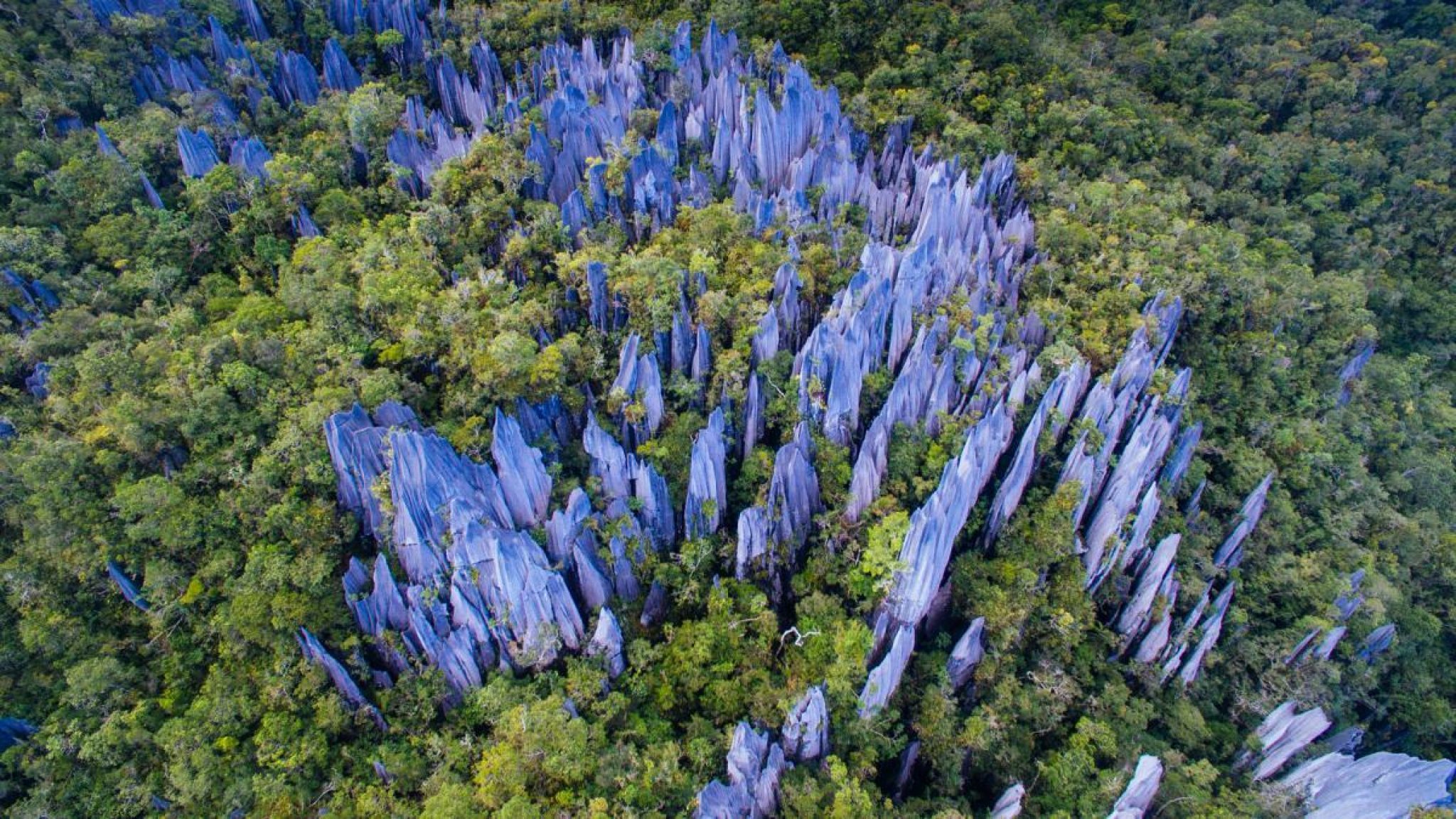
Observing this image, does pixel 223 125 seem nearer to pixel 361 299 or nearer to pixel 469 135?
pixel 469 135

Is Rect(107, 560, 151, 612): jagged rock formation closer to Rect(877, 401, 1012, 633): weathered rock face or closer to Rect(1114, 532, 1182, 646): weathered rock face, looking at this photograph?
Rect(877, 401, 1012, 633): weathered rock face

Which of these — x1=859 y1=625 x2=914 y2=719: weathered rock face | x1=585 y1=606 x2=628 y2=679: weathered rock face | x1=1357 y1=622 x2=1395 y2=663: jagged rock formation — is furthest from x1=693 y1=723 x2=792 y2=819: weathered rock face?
x1=1357 y1=622 x2=1395 y2=663: jagged rock formation

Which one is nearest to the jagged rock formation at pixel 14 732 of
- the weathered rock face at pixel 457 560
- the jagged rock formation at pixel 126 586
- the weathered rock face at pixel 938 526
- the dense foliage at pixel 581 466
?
the dense foliage at pixel 581 466

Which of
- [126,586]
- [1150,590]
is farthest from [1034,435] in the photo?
[126,586]

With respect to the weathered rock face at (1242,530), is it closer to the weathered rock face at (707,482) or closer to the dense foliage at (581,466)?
the dense foliage at (581,466)

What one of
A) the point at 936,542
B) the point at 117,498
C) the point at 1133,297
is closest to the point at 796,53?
the point at 1133,297

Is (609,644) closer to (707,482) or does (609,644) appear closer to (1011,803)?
(707,482)
